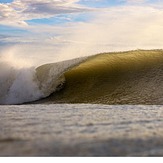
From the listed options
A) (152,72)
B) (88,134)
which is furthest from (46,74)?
(88,134)

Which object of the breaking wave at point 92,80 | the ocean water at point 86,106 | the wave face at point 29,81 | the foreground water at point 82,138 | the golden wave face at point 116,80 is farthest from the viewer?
the wave face at point 29,81

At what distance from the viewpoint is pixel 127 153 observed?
7.73 feet

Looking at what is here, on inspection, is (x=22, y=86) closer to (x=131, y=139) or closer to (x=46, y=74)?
(x=46, y=74)

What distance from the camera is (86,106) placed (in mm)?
6367

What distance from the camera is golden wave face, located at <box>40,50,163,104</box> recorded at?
436 inches

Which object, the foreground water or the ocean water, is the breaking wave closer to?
the ocean water

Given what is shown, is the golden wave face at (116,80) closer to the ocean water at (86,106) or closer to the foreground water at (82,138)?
the ocean water at (86,106)

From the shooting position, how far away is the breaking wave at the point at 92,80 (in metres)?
11.5

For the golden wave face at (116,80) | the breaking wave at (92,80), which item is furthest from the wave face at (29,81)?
the golden wave face at (116,80)

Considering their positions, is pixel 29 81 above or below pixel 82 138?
below

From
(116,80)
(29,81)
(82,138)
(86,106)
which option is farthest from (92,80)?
(82,138)

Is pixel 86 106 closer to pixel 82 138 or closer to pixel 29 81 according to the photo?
pixel 82 138

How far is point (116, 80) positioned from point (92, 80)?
1.09m

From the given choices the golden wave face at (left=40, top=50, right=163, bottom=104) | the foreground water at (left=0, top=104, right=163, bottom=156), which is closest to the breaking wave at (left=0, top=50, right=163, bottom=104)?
the golden wave face at (left=40, top=50, right=163, bottom=104)
